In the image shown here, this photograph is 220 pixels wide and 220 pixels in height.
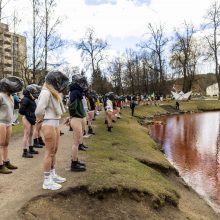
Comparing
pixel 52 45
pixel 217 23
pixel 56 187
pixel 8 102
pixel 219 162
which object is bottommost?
pixel 219 162

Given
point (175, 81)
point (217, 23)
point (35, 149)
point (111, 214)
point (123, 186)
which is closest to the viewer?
point (111, 214)

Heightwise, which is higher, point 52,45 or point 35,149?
point 52,45

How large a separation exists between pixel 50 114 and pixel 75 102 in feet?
5.61

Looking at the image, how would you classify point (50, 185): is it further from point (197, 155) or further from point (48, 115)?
point (197, 155)

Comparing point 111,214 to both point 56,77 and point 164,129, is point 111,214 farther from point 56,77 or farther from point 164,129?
point 164,129

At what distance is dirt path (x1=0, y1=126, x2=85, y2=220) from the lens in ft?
25.5

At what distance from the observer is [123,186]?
9.30 meters

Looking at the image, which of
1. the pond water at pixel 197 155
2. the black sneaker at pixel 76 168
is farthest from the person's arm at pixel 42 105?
the pond water at pixel 197 155

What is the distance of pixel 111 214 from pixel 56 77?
9.72ft

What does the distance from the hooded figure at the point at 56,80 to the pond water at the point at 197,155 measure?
640cm

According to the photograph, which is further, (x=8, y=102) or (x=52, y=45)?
(x=52, y=45)

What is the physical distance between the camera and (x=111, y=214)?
816 centimetres

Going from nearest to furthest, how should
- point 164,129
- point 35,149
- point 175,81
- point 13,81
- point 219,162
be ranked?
1. point 13,81
2. point 35,149
3. point 219,162
4. point 164,129
5. point 175,81

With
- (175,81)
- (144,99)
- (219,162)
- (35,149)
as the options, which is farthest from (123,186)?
(175,81)
